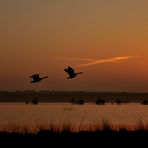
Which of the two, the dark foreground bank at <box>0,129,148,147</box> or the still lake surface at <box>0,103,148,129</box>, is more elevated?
the still lake surface at <box>0,103,148,129</box>

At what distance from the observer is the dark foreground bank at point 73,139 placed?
72.6ft

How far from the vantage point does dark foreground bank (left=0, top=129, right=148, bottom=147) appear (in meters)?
22.1

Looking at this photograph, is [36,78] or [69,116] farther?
[69,116]

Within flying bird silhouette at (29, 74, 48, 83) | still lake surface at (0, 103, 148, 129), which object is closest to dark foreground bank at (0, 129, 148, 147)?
flying bird silhouette at (29, 74, 48, 83)

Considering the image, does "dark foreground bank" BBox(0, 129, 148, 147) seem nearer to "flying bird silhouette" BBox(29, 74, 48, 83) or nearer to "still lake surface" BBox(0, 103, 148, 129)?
"flying bird silhouette" BBox(29, 74, 48, 83)

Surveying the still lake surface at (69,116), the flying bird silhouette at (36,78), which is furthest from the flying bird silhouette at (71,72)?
the still lake surface at (69,116)

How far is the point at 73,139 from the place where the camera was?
75.0 ft

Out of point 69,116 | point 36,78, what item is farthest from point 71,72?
point 69,116

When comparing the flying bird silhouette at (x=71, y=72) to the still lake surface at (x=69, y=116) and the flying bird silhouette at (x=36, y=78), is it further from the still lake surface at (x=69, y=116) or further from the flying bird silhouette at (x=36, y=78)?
the still lake surface at (x=69, y=116)

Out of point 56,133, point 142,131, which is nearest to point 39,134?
point 56,133

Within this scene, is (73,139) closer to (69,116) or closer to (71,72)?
(71,72)

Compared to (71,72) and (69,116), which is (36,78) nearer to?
(71,72)

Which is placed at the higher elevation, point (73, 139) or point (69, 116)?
point (69, 116)

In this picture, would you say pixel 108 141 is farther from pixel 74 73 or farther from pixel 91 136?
pixel 74 73
